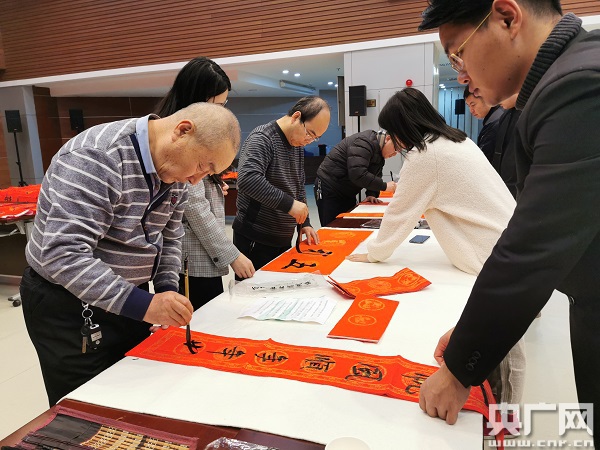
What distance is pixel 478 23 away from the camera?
0.75m

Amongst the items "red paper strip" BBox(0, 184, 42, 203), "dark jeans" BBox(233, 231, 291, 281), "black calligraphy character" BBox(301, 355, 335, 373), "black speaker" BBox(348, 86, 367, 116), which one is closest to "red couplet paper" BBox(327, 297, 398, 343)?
"black calligraphy character" BBox(301, 355, 335, 373)

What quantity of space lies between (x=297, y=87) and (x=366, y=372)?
11204mm

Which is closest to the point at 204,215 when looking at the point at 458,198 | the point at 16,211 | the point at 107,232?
the point at 107,232

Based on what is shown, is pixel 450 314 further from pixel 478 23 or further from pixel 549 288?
pixel 478 23

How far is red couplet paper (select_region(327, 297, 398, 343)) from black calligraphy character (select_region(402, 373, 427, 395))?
19cm

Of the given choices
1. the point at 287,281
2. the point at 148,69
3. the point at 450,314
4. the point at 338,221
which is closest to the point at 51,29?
the point at 148,69

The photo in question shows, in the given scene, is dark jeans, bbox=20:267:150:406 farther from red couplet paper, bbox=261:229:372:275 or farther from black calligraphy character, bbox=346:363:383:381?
red couplet paper, bbox=261:229:372:275

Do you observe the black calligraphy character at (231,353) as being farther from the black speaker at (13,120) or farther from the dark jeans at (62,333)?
the black speaker at (13,120)

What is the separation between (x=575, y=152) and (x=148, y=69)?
821cm

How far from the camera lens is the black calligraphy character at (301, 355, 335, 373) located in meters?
1.04

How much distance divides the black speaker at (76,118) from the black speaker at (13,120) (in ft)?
3.40

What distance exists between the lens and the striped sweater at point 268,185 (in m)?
2.15

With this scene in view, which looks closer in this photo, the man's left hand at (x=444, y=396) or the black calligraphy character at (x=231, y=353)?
the man's left hand at (x=444, y=396)

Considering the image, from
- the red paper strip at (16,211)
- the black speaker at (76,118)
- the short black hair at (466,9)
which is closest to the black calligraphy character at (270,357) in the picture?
the short black hair at (466,9)
